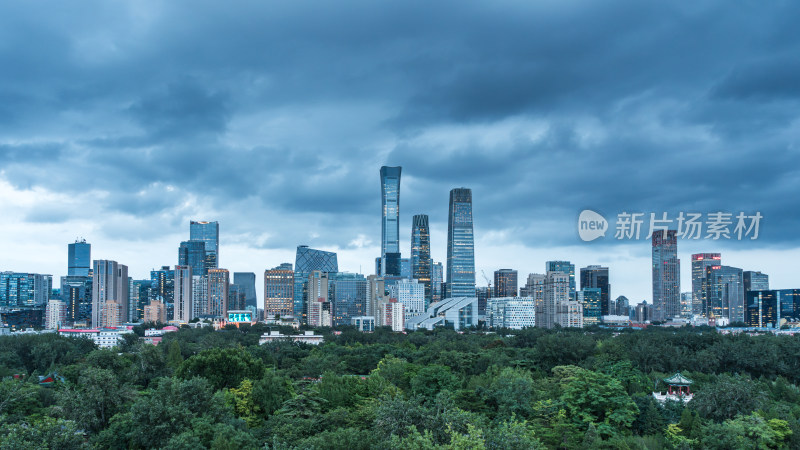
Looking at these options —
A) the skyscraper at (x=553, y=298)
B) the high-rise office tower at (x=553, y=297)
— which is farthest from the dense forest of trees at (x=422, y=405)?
the high-rise office tower at (x=553, y=297)

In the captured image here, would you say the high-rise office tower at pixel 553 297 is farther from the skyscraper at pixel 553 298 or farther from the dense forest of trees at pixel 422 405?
the dense forest of trees at pixel 422 405

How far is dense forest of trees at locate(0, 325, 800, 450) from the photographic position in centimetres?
2627

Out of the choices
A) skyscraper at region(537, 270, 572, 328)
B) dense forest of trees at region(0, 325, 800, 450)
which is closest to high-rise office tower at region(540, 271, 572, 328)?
skyscraper at region(537, 270, 572, 328)

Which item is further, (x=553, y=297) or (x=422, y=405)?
(x=553, y=297)

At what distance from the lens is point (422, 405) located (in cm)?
3825

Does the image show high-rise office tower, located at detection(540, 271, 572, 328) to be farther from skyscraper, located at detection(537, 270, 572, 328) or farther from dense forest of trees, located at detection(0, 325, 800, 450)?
dense forest of trees, located at detection(0, 325, 800, 450)

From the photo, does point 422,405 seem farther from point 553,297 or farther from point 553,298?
point 553,298

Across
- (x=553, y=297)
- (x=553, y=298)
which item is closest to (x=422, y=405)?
(x=553, y=297)

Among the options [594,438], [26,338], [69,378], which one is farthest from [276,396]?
[26,338]

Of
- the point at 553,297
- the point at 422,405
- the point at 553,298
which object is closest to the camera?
the point at 422,405

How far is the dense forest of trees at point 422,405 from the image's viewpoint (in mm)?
26266

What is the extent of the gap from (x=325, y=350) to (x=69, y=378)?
2986cm

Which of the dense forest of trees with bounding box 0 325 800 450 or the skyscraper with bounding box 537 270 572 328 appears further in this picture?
the skyscraper with bounding box 537 270 572 328

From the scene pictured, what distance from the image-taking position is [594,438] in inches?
1234
